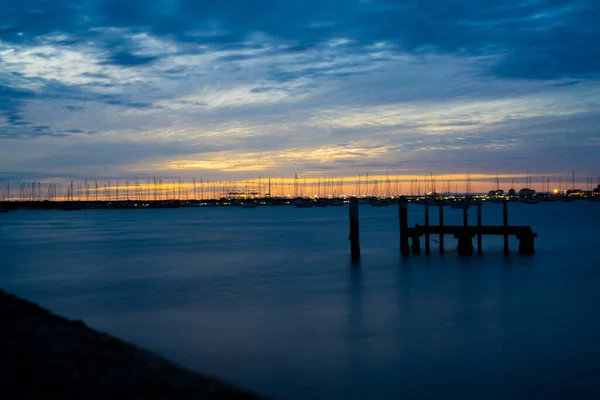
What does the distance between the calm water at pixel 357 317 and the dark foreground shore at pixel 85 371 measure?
242 centimetres

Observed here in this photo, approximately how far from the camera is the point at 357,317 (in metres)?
16.5

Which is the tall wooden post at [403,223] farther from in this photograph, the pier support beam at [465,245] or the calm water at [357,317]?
the pier support beam at [465,245]

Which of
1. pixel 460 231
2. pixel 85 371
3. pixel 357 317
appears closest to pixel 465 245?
pixel 460 231

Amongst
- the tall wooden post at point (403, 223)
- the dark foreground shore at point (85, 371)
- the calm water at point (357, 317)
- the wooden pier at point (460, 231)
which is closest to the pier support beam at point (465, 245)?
the wooden pier at point (460, 231)

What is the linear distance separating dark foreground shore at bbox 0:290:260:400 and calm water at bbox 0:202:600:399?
95.1 inches

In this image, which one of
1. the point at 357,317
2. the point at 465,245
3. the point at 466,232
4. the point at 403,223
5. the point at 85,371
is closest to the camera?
the point at 85,371

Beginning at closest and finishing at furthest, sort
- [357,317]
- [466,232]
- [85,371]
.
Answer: [85,371]
[357,317]
[466,232]

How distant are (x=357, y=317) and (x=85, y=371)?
9.83 metres

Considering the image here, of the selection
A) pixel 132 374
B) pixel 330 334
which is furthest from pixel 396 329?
pixel 132 374

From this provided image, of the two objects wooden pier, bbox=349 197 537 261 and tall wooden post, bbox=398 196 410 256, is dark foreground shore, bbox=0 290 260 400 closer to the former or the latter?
wooden pier, bbox=349 197 537 261

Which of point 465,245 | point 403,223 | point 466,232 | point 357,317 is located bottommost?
point 357,317

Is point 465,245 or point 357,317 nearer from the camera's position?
point 357,317

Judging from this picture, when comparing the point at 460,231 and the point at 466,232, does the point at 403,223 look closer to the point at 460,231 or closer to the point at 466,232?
the point at 460,231

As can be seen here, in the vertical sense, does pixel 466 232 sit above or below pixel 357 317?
above
